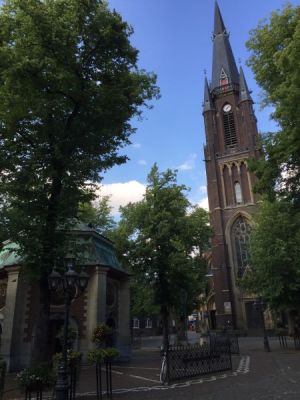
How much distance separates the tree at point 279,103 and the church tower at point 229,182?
99.1 ft

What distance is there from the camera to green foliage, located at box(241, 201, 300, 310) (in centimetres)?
2609

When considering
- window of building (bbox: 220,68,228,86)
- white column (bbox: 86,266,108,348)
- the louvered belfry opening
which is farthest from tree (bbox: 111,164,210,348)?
window of building (bbox: 220,68,228,86)

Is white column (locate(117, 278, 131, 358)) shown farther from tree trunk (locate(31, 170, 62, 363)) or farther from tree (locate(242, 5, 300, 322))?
tree (locate(242, 5, 300, 322))

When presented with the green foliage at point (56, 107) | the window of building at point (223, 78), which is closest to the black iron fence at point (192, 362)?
the green foliage at point (56, 107)

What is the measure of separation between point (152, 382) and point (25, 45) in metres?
13.3

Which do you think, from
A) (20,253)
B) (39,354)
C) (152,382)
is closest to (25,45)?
(20,253)

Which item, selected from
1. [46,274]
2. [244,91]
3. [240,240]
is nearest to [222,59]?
[244,91]

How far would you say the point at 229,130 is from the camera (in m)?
58.1

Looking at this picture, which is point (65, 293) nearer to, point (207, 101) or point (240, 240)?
point (240, 240)

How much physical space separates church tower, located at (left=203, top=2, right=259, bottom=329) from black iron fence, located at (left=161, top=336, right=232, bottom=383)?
30216mm

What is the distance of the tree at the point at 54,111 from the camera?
41.3 ft

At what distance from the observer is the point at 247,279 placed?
28.9 meters

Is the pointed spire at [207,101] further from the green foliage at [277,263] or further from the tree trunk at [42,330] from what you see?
the tree trunk at [42,330]

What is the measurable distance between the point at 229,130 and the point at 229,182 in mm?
9481
